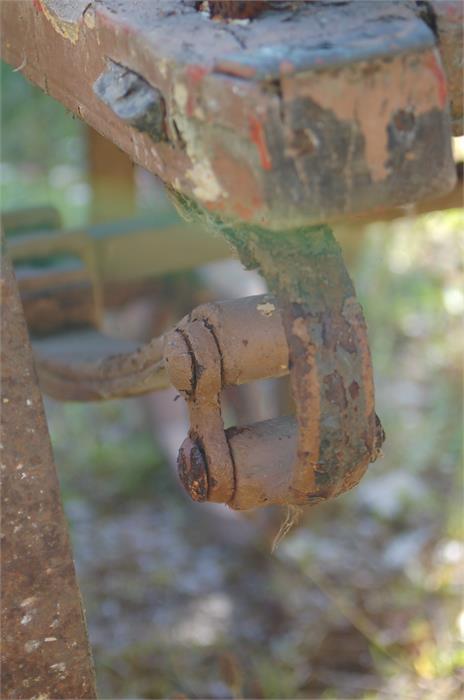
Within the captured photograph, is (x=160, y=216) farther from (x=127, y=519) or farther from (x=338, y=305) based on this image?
(x=338, y=305)

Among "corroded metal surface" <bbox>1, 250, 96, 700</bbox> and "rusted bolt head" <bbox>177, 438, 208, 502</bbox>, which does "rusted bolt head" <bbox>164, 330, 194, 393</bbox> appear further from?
"corroded metal surface" <bbox>1, 250, 96, 700</bbox>

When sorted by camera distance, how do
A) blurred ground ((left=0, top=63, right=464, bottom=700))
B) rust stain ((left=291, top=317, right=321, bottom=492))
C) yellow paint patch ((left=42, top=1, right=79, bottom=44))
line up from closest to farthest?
rust stain ((left=291, top=317, right=321, bottom=492)) < yellow paint patch ((left=42, top=1, right=79, bottom=44)) < blurred ground ((left=0, top=63, right=464, bottom=700))

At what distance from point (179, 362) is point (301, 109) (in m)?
0.32

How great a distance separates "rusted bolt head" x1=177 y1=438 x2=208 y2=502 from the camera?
1.09 m

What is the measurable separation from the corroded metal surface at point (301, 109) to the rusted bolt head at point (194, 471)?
0.28m

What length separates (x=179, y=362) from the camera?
1.08m

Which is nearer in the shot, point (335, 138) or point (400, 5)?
→ point (335, 138)

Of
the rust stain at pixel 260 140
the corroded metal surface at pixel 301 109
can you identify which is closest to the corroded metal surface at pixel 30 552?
the corroded metal surface at pixel 301 109

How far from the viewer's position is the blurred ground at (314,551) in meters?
2.21

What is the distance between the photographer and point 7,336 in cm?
121

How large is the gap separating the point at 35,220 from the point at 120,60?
116 centimetres

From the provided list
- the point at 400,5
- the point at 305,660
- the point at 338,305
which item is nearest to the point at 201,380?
the point at 338,305

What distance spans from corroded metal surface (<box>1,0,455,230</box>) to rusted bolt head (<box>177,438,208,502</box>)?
0.28 metres

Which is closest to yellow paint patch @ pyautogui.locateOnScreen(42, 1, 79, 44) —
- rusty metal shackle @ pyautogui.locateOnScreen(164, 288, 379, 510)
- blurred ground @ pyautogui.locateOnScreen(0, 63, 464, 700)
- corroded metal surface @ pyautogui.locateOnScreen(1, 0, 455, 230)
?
corroded metal surface @ pyautogui.locateOnScreen(1, 0, 455, 230)
